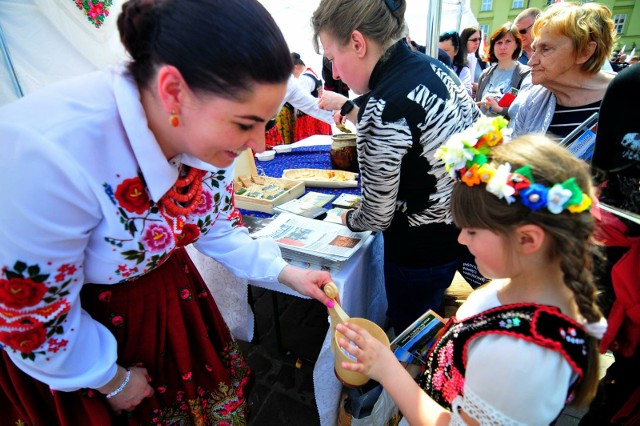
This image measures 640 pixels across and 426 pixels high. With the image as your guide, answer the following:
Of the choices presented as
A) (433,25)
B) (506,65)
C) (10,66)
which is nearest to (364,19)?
(433,25)

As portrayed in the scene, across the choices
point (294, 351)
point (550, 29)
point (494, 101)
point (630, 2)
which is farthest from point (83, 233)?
point (630, 2)

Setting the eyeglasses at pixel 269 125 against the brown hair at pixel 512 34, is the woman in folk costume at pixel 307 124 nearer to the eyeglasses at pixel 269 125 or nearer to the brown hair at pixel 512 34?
the brown hair at pixel 512 34

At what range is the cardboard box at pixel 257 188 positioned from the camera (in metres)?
1.89

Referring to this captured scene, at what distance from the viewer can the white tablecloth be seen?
132 centimetres

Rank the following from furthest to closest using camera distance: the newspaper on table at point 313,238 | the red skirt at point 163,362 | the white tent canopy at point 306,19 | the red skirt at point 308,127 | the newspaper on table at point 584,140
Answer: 1. the white tent canopy at point 306,19
2. the red skirt at point 308,127
3. the newspaper on table at point 584,140
4. the newspaper on table at point 313,238
5. the red skirt at point 163,362

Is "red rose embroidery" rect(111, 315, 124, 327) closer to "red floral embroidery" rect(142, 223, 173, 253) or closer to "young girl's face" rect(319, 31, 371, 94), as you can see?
"red floral embroidery" rect(142, 223, 173, 253)

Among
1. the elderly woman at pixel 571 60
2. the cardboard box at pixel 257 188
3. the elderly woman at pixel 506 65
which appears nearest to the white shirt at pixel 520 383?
the cardboard box at pixel 257 188

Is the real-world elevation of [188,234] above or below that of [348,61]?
below

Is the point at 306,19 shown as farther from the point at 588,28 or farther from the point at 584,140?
the point at 584,140

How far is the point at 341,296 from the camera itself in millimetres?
1326

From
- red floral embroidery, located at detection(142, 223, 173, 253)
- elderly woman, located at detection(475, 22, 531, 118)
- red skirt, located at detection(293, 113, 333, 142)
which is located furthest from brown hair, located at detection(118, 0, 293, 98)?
red skirt, located at detection(293, 113, 333, 142)

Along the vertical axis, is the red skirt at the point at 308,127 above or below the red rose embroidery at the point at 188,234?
below

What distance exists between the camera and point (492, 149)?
0.85 m

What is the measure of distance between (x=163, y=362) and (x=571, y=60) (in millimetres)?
2527
